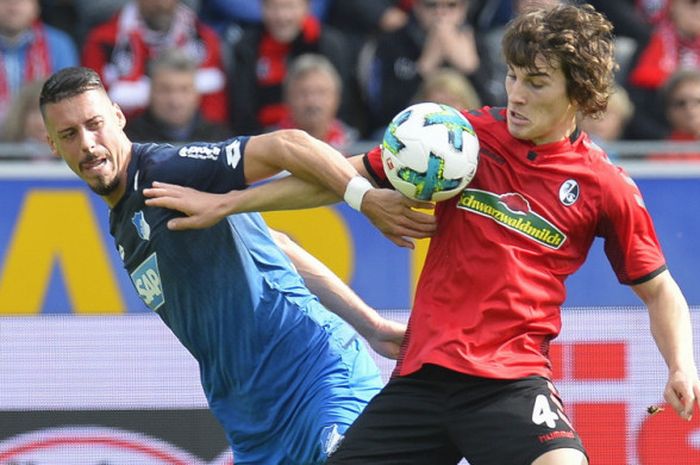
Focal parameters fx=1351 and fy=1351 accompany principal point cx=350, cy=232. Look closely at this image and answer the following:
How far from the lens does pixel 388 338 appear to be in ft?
17.6

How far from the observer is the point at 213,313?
200 inches

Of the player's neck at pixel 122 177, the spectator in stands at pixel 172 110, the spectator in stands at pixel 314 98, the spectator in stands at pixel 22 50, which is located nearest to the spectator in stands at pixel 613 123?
the spectator in stands at pixel 314 98

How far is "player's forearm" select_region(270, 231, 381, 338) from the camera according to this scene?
17.9ft

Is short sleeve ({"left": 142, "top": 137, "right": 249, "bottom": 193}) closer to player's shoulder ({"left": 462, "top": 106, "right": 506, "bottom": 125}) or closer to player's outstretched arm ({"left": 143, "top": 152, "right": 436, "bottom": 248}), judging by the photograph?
player's outstretched arm ({"left": 143, "top": 152, "right": 436, "bottom": 248})

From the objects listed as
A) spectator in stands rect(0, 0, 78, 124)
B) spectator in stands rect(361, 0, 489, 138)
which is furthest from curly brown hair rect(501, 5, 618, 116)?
spectator in stands rect(0, 0, 78, 124)

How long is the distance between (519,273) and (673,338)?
58 centimetres

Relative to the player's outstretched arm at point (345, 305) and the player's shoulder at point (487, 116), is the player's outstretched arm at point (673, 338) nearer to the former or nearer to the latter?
the player's shoulder at point (487, 116)

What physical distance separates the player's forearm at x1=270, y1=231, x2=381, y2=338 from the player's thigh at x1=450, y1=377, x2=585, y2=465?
3.05ft

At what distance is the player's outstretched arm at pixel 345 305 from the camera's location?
17.6ft

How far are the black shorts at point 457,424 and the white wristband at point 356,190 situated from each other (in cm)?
Result: 62

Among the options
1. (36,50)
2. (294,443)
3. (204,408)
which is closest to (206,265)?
(294,443)

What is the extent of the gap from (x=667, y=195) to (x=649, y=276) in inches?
85.8

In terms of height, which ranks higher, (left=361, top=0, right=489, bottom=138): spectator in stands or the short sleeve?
the short sleeve

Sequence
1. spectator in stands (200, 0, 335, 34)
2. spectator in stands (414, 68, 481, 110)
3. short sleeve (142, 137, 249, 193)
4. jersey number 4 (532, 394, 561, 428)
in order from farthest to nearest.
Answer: spectator in stands (200, 0, 335, 34), spectator in stands (414, 68, 481, 110), short sleeve (142, 137, 249, 193), jersey number 4 (532, 394, 561, 428)
